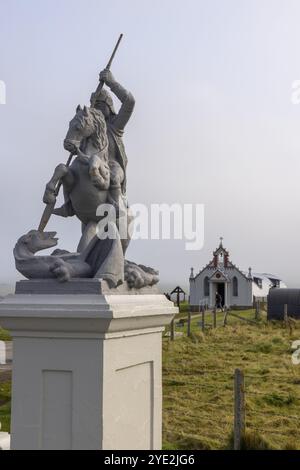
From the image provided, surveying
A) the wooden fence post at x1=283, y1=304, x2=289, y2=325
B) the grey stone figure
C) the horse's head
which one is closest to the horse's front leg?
the grey stone figure

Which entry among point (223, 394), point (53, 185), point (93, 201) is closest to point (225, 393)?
point (223, 394)

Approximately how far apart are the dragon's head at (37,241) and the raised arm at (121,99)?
991 mm

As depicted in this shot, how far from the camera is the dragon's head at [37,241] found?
3.43 meters

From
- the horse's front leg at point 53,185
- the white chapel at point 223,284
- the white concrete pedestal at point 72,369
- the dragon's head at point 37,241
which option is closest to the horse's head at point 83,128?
the horse's front leg at point 53,185

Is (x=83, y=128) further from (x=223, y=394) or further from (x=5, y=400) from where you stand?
(x=5, y=400)

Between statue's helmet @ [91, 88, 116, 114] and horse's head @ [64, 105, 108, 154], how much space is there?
0.20 m

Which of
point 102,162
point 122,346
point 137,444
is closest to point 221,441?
point 137,444

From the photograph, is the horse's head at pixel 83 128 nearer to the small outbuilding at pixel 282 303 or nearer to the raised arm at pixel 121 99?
the raised arm at pixel 121 99

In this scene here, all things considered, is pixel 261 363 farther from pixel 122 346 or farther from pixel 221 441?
pixel 122 346

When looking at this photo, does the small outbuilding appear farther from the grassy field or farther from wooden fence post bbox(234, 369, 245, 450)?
wooden fence post bbox(234, 369, 245, 450)

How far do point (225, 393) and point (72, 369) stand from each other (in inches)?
261

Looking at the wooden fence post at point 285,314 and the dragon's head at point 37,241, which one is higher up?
the dragon's head at point 37,241

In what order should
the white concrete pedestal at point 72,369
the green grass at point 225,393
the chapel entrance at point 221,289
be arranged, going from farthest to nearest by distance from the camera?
the chapel entrance at point 221,289 → the green grass at point 225,393 → the white concrete pedestal at point 72,369

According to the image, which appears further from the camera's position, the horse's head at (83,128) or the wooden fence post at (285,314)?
the wooden fence post at (285,314)
